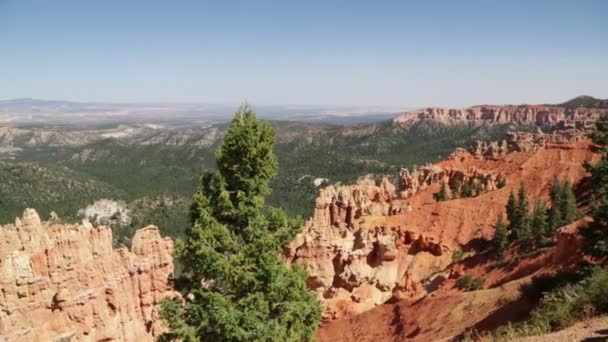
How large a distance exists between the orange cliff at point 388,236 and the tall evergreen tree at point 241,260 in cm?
1483

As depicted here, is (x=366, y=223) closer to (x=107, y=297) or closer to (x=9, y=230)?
(x=107, y=297)

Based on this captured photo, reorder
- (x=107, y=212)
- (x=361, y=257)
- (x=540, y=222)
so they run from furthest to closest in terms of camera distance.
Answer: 1. (x=107, y=212)
2. (x=540, y=222)
3. (x=361, y=257)

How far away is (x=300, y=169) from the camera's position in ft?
499

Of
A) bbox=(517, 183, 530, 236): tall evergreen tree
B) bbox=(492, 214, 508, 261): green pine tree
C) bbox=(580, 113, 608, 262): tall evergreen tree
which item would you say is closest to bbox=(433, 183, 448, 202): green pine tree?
bbox=(517, 183, 530, 236): tall evergreen tree

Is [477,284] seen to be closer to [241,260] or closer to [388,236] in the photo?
[388,236]

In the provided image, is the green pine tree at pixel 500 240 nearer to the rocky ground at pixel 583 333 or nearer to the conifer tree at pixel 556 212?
the conifer tree at pixel 556 212

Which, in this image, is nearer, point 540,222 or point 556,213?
point 540,222

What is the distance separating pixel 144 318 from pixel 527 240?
2938 cm

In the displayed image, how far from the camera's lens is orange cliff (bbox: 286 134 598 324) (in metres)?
39.4

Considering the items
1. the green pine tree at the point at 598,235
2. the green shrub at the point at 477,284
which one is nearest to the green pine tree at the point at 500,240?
the green shrub at the point at 477,284

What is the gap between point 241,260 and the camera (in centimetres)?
1252

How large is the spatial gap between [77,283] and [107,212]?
84.4 metres

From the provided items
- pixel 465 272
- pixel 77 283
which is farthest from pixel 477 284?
pixel 77 283

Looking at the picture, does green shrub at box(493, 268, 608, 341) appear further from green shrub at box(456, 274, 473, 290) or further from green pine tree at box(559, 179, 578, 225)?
green pine tree at box(559, 179, 578, 225)
